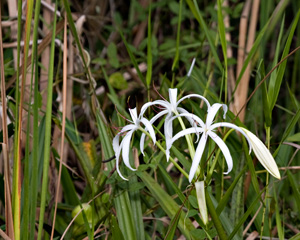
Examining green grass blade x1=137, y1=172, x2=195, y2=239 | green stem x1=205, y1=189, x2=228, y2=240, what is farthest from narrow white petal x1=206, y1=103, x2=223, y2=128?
green grass blade x1=137, y1=172, x2=195, y2=239

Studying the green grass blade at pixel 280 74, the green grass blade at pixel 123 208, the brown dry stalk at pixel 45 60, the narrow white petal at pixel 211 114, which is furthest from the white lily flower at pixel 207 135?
the brown dry stalk at pixel 45 60

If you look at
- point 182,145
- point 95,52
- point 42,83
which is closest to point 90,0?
point 95,52

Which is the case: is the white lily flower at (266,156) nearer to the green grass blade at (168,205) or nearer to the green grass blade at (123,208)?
the green grass blade at (168,205)

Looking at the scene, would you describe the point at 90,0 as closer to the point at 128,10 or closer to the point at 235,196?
the point at 128,10

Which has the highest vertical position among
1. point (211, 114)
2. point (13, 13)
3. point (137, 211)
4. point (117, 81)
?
point (13, 13)

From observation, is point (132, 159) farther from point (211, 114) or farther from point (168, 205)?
point (211, 114)

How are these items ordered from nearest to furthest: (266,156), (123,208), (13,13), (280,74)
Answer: (266,156) < (280,74) < (123,208) < (13,13)

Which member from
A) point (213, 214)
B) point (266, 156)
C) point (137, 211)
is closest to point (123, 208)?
point (137, 211)

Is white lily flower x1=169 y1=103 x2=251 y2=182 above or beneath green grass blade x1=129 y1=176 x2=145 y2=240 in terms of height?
above

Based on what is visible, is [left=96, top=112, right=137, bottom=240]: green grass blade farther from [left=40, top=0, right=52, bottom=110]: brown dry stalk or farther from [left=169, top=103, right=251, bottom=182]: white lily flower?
[left=40, top=0, right=52, bottom=110]: brown dry stalk

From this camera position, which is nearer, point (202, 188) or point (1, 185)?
point (202, 188)

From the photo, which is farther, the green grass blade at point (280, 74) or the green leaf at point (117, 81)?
the green leaf at point (117, 81)
